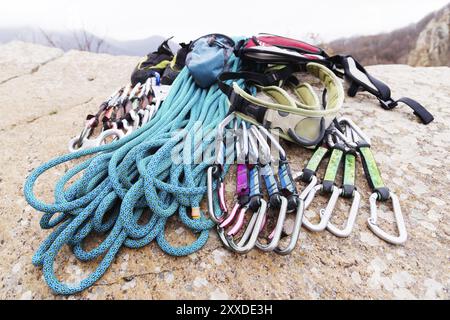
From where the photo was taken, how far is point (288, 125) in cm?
154

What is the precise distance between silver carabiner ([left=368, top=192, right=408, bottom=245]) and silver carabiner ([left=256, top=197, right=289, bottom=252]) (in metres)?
0.39

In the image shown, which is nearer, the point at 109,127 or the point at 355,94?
the point at 109,127

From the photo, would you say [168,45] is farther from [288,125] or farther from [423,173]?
[423,173]

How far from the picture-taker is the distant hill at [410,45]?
1179 centimetres

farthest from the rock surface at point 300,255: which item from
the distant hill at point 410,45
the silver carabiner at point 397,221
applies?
the distant hill at point 410,45

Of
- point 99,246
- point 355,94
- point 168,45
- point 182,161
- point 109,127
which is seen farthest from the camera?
point 168,45

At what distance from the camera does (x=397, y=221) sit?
1227 millimetres

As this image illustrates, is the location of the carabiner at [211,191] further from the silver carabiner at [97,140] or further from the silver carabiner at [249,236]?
the silver carabiner at [97,140]

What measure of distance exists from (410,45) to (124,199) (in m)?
17.0

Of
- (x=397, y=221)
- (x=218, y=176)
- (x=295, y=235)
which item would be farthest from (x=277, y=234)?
(x=397, y=221)

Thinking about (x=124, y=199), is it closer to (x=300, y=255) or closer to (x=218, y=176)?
(x=218, y=176)

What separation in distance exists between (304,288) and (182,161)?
0.76m
